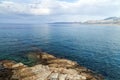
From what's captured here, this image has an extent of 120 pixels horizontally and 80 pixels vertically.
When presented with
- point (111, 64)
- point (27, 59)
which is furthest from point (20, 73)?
point (111, 64)

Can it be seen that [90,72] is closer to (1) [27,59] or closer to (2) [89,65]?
(2) [89,65]

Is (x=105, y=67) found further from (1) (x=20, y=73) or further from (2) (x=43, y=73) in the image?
(1) (x=20, y=73)

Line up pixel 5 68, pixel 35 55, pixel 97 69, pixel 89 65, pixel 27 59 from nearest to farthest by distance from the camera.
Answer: pixel 5 68
pixel 97 69
pixel 89 65
pixel 27 59
pixel 35 55

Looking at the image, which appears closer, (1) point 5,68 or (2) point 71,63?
(1) point 5,68

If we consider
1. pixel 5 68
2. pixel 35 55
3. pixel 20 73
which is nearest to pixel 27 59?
pixel 35 55

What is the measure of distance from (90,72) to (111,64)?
1285 centimetres

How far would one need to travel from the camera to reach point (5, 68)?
48.4 m

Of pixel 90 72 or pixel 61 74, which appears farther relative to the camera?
pixel 90 72

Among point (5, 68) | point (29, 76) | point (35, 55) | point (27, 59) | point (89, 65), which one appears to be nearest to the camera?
point (29, 76)

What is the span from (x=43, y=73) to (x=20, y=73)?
266 inches

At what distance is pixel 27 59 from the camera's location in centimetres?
5981

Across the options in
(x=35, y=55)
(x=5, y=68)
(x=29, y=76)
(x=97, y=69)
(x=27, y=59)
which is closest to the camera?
(x=29, y=76)

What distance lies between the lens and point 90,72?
4903 cm

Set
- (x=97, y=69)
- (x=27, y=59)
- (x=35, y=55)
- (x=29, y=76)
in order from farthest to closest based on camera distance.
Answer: (x=35, y=55) < (x=27, y=59) < (x=97, y=69) < (x=29, y=76)
